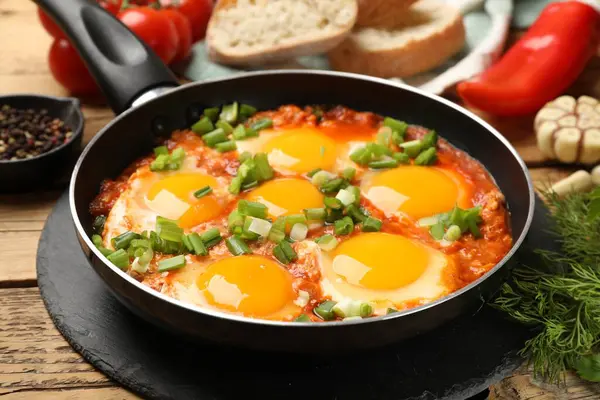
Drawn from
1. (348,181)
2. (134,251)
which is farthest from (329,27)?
(134,251)

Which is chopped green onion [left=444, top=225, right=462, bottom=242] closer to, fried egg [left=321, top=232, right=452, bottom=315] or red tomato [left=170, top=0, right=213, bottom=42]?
fried egg [left=321, top=232, right=452, bottom=315]

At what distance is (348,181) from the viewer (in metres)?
3.73

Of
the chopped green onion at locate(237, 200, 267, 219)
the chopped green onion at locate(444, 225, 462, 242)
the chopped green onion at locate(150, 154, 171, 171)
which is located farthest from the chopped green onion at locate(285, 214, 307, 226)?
the chopped green onion at locate(150, 154, 171, 171)

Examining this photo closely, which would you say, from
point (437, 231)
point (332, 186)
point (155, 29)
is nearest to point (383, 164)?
point (332, 186)

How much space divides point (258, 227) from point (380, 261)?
1.90ft

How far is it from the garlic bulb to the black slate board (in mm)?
1585

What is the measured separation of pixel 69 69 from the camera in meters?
4.87

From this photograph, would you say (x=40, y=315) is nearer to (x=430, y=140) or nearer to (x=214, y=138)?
(x=214, y=138)

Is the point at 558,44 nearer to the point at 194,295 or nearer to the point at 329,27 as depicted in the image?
the point at 329,27

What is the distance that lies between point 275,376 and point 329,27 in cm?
286

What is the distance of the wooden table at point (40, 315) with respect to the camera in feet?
9.48

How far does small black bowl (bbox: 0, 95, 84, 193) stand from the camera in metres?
3.95

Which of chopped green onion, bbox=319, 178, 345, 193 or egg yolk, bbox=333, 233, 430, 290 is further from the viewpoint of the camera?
chopped green onion, bbox=319, 178, 345, 193

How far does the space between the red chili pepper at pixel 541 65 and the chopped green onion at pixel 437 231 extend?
58.7 inches
